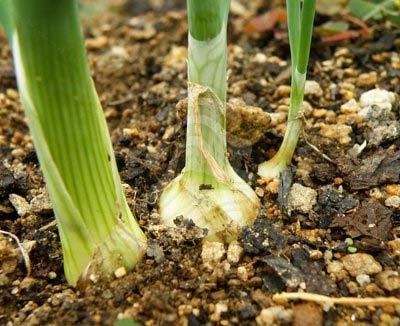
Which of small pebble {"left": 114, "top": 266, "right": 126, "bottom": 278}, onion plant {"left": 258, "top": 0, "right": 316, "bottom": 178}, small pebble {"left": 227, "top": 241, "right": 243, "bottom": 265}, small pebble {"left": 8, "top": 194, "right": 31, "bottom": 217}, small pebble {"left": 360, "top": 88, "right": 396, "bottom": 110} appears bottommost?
small pebble {"left": 227, "top": 241, "right": 243, "bottom": 265}

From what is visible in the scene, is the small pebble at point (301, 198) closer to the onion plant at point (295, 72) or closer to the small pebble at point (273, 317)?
the onion plant at point (295, 72)

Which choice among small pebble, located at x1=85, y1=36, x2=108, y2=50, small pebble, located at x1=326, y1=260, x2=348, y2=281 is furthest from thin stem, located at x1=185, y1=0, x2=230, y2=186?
small pebble, located at x1=85, y1=36, x2=108, y2=50

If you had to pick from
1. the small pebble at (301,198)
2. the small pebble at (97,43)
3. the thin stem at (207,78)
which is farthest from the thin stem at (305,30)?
the small pebble at (97,43)

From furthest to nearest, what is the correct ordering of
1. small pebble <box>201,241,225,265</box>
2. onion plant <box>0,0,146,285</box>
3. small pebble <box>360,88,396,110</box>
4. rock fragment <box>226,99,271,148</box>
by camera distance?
small pebble <box>360,88,396,110</box> < rock fragment <box>226,99,271,148</box> < small pebble <box>201,241,225,265</box> < onion plant <box>0,0,146,285</box>

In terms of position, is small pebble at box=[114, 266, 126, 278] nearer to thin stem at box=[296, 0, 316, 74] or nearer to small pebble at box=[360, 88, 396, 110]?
thin stem at box=[296, 0, 316, 74]

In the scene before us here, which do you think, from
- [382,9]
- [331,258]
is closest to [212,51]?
[331,258]
